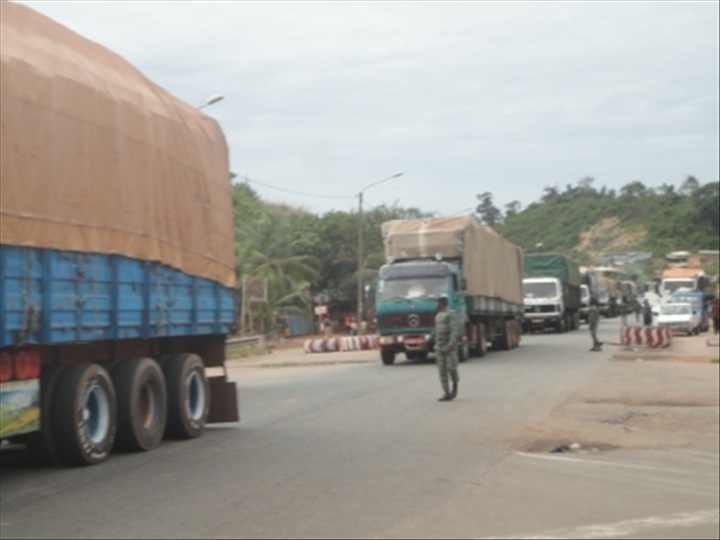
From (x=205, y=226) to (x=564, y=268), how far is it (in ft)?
135

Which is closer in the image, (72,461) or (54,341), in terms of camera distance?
(54,341)

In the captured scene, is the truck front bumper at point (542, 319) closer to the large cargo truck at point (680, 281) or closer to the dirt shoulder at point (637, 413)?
the large cargo truck at point (680, 281)

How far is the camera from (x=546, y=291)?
54.4 m

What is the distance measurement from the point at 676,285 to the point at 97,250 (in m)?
59.5

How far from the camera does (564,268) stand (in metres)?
55.6

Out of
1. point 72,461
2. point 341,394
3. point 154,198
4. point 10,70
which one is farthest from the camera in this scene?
point 341,394

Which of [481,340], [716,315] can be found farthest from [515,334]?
[716,315]

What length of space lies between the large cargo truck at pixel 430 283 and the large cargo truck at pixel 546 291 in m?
16.8

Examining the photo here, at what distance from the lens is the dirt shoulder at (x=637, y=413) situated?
1565cm

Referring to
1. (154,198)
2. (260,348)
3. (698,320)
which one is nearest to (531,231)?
(698,320)

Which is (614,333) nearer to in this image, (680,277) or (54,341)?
(680,277)

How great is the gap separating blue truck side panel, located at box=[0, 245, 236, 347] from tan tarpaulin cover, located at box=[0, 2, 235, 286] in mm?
145

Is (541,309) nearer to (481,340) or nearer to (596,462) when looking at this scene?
(481,340)

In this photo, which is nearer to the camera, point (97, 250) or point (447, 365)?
point (97, 250)
